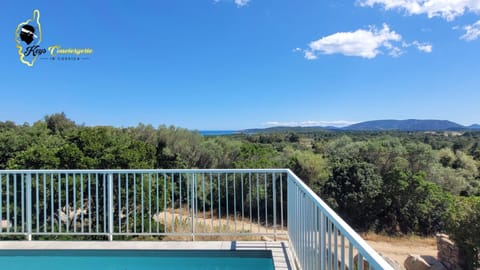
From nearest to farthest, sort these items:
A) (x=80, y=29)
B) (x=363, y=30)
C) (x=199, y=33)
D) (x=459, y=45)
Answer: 1. (x=80, y=29)
2. (x=199, y=33)
3. (x=363, y=30)
4. (x=459, y=45)

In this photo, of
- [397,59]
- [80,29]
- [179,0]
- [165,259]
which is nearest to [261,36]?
[179,0]

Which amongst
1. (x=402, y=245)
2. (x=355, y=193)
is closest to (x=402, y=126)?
(x=355, y=193)

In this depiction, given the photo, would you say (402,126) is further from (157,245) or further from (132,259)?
(132,259)

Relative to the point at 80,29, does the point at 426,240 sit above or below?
below

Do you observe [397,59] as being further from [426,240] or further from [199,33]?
[199,33]

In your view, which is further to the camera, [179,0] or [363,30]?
[363,30]

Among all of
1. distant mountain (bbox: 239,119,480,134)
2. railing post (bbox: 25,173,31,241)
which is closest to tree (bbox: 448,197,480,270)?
railing post (bbox: 25,173,31,241)

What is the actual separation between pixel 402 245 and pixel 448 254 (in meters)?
2.50

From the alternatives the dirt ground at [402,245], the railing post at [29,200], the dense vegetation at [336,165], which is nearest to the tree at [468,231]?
the dense vegetation at [336,165]

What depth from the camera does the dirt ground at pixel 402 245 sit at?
1045cm

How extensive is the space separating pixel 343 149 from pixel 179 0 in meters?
13.1

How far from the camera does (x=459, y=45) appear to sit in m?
16.5

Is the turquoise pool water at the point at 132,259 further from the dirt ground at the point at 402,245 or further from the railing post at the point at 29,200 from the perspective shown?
the dirt ground at the point at 402,245

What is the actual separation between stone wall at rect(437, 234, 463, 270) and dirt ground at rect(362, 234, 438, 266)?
919 millimetres
